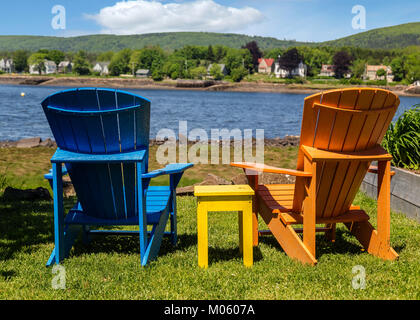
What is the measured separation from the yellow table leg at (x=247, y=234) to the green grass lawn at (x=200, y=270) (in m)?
0.08

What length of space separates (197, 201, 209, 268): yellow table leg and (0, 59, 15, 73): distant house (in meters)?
146

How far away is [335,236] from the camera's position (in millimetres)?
4355

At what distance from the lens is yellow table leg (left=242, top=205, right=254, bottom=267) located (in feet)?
11.1

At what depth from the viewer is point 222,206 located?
131 inches

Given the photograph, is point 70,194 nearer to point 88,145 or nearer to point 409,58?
point 88,145

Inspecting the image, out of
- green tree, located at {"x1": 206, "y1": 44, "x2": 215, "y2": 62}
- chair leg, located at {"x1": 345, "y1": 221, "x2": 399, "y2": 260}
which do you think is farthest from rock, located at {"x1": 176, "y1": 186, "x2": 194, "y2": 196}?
green tree, located at {"x1": 206, "y1": 44, "x2": 215, "y2": 62}

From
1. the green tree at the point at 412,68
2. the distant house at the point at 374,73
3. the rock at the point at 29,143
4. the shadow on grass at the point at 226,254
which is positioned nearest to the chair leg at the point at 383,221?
the shadow on grass at the point at 226,254

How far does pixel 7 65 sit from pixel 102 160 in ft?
487

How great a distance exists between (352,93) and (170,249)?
2.15m

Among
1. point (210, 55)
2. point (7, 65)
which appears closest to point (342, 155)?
point (210, 55)

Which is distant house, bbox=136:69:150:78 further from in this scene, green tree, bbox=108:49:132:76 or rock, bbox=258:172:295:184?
rock, bbox=258:172:295:184

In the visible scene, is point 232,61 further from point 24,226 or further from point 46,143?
point 24,226

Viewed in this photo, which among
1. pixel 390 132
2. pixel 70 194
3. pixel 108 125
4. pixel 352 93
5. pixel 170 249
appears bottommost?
pixel 70 194
